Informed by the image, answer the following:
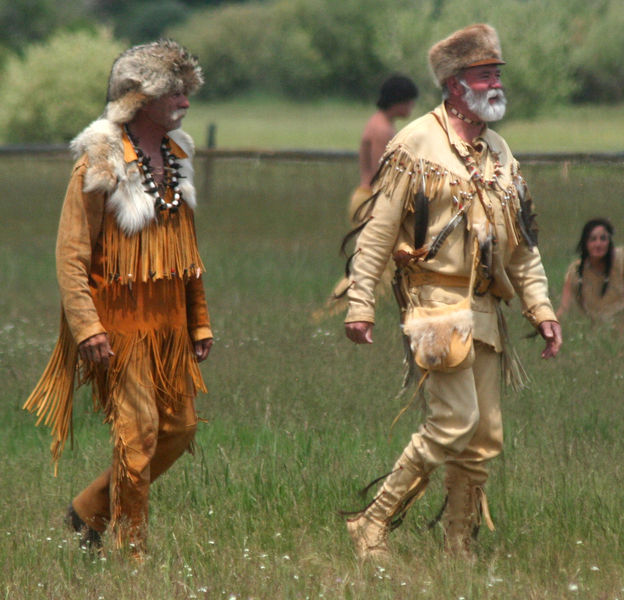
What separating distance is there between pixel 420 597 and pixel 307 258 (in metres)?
9.58

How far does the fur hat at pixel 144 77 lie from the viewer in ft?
15.2

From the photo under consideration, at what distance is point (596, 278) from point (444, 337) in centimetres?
488

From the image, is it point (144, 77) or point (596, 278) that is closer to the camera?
point (144, 77)

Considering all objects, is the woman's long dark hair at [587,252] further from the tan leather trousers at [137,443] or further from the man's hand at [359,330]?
the tan leather trousers at [137,443]

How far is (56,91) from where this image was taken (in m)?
63.8

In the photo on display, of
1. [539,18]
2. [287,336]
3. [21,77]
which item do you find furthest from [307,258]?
[539,18]

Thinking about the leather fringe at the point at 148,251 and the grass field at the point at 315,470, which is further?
the leather fringe at the point at 148,251

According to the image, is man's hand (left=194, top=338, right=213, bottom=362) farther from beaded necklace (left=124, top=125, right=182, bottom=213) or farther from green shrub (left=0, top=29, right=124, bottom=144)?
green shrub (left=0, top=29, right=124, bottom=144)

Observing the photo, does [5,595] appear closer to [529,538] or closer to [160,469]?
[160,469]

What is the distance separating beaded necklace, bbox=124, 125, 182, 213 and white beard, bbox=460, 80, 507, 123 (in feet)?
3.75

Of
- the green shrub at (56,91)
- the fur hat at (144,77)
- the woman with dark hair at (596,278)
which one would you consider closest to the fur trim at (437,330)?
the fur hat at (144,77)

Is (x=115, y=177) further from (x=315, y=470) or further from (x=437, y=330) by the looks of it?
(x=315, y=470)

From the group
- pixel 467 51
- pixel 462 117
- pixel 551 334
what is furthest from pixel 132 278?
pixel 551 334

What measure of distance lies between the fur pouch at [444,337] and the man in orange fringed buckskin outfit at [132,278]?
2.96 feet
